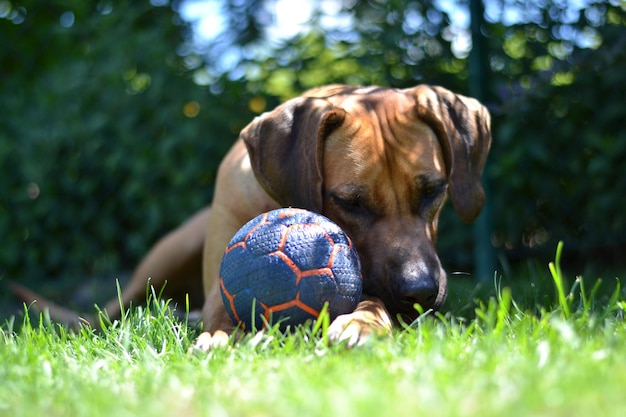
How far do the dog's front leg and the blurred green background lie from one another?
7.20 feet

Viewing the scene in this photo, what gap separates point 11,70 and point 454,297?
5121 mm

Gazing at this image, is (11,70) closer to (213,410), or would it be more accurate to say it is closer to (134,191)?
(134,191)

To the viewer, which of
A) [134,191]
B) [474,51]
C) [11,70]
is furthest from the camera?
[11,70]

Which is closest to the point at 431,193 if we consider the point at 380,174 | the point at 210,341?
the point at 380,174

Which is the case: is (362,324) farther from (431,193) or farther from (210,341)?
(431,193)

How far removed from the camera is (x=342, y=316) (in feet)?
8.43

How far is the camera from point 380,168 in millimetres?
3170

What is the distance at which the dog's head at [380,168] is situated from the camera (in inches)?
118

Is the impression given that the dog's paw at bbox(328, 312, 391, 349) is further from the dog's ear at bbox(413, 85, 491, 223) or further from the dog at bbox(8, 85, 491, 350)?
the dog's ear at bbox(413, 85, 491, 223)

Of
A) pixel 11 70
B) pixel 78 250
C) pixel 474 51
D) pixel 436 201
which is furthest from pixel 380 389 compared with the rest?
pixel 11 70

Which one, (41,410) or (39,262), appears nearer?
(41,410)

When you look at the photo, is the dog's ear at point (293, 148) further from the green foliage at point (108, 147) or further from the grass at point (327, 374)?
the green foliage at point (108, 147)

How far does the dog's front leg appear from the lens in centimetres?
236

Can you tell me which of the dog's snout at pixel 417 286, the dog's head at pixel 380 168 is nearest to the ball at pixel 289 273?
the dog's snout at pixel 417 286
